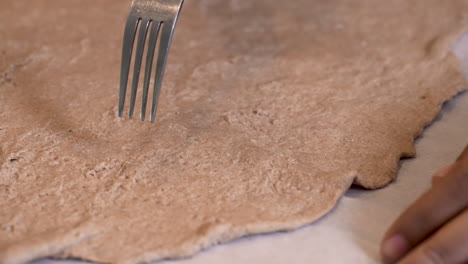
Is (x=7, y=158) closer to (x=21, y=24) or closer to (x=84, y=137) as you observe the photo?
(x=84, y=137)

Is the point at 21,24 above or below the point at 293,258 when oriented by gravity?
above

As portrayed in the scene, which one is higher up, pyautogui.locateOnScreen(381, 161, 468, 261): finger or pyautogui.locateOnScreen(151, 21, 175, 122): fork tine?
pyautogui.locateOnScreen(151, 21, 175, 122): fork tine

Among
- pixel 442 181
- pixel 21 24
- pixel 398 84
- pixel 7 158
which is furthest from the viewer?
pixel 21 24

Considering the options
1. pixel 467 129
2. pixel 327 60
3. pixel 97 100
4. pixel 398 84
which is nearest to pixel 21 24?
pixel 97 100

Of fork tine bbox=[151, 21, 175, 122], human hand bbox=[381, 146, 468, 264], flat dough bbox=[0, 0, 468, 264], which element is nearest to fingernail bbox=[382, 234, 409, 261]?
human hand bbox=[381, 146, 468, 264]

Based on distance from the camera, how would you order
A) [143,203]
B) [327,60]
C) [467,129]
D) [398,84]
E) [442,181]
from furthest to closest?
[327,60] < [398,84] < [467,129] < [143,203] < [442,181]

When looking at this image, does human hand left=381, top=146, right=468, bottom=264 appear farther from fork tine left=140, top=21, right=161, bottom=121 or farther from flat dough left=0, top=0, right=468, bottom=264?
fork tine left=140, top=21, right=161, bottom=121

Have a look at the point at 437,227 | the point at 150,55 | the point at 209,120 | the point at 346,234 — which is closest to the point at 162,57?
the point at 150,55

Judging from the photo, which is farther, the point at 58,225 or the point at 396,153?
the point at 396,153
